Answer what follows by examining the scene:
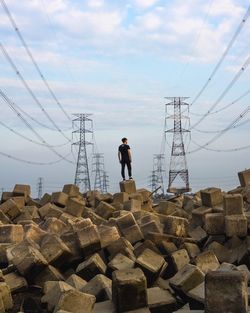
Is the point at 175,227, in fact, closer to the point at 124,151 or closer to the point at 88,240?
the point at 88,240

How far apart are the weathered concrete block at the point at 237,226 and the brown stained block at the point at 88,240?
109 inches

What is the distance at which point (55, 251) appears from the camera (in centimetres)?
1096

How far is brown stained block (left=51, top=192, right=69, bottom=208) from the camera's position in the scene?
18.8 meters

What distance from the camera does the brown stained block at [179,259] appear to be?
10959 mm

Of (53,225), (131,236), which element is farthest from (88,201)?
(131,236)

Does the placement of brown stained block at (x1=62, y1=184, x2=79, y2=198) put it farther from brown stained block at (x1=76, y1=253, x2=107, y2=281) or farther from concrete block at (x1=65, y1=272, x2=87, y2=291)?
concrete block at (x1=65, y1=272, x2=87, y2=291)

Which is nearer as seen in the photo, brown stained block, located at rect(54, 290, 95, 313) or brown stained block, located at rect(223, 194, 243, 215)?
brown stained block, located at rect(54, 290, 95, 313)

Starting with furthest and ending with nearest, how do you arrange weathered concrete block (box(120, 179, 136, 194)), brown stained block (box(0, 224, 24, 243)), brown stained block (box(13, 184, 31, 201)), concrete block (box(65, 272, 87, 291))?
brown stained block (box(13, 184, 31, 201))
weathered concrete block (box(120, 179, 136, 194))
brown stained block (box(0, 224, 24, 243))
concrete block (box(65, 272, 87, 291))

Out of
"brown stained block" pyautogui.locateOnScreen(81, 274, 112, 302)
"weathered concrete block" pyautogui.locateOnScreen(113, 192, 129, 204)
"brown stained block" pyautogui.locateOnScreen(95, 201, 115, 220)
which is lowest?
"brown stained block" pyautogui.locateOnScreen(81, 274, 112, 302)

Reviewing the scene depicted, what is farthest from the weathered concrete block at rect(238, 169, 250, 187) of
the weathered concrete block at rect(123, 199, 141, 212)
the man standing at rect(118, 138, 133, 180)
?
the man standing at rect(118, 138, 133, 180)

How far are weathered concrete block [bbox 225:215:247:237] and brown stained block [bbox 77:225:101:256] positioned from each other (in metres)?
2.76

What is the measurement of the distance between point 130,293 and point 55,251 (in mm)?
2657

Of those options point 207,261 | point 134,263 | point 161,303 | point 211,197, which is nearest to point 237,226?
point 207,261

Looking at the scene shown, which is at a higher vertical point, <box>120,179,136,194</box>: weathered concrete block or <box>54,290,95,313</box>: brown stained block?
<box>120,179,136,194</box>: weathered concrete block
